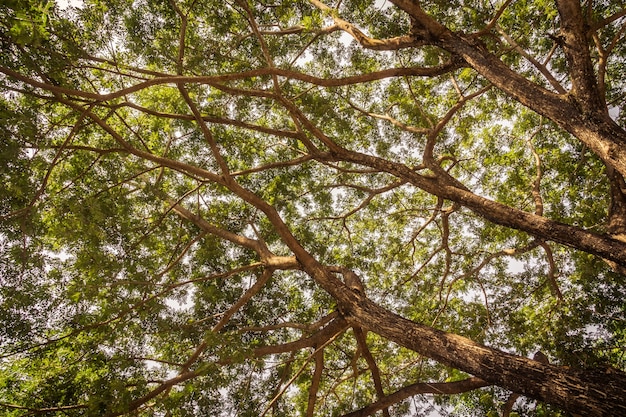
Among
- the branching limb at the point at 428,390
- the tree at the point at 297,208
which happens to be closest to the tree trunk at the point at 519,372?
the tree at the point at 297,208

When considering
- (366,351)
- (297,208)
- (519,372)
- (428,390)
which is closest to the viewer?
(519,372)

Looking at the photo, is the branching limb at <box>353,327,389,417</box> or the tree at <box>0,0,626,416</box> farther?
the branching limb at <box>353,327,389,417</box>

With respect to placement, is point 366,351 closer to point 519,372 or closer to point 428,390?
point 428,390

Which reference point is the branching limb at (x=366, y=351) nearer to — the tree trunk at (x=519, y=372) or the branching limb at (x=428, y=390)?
the branching limb at (x=428, y=390)

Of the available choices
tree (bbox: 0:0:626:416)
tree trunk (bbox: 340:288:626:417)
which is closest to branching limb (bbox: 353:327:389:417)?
tree (bbox: 0:0:626:416)

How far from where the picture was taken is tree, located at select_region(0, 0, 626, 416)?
3779 mm

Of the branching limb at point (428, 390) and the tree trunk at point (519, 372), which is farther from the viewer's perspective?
the branching limb at point (428, 390)

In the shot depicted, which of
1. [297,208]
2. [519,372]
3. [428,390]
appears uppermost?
[297,208]

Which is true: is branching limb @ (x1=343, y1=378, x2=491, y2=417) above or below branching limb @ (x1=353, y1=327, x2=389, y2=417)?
below

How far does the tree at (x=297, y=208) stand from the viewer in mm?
3779

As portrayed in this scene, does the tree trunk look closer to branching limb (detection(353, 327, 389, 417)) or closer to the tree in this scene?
the tree

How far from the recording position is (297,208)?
770 cm

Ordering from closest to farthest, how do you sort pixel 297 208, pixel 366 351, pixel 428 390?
pixel 428 390 → pixel 366 351 → pixel 297 208

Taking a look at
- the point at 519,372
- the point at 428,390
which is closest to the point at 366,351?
the point at 428,390
